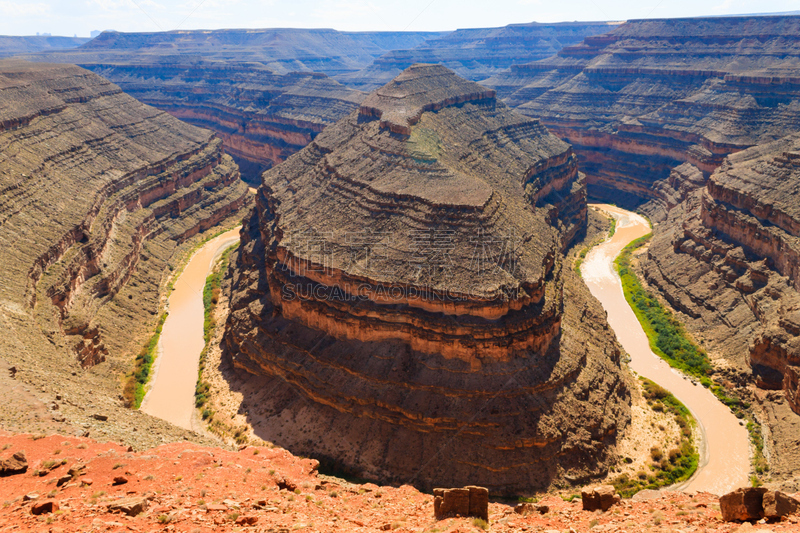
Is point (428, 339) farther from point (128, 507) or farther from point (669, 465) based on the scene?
point (128, 507)

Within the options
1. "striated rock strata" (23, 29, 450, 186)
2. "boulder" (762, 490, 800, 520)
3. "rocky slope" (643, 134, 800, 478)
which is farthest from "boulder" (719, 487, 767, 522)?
"striated rock strata" (23, 29, 450, 186)

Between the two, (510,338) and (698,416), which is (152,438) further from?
(698,416)

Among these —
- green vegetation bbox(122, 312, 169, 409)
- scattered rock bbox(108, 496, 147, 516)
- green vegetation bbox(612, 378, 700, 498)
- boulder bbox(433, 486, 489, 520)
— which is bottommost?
green vegetation bbox(612, 378, 700, 498)

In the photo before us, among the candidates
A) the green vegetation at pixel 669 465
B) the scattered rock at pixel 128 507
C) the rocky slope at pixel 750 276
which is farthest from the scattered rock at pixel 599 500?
the rocky slope at pixel 750 276

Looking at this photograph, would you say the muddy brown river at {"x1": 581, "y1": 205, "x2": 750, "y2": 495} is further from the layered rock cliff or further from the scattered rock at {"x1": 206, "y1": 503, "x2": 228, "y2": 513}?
the scattered rock at {"x1": 206, "y1": 503, "x2": 228, "y2": 513}

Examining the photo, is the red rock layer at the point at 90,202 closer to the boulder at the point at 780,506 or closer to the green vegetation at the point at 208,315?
the green vegetation at the point at 208,315

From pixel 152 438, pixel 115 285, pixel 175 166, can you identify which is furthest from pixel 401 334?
pixel 175 166
